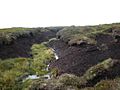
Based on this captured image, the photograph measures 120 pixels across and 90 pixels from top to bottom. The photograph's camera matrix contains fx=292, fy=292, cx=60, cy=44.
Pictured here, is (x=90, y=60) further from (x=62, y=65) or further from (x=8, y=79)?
(x=8, y=79)

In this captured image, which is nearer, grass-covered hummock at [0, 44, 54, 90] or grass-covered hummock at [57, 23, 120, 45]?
grass-covered hummock at [0, 44, 54, 90]

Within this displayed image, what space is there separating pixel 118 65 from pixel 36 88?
26.6 feet

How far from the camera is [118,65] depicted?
27.7m

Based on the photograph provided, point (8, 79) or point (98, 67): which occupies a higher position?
point (98, 67)

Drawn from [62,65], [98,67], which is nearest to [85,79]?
[98,67]

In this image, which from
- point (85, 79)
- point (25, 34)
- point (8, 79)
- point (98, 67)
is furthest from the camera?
point (25, 34)

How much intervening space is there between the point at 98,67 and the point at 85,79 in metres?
2.40

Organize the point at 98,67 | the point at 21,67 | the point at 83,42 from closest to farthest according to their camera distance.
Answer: the point at 98,67
the point at 21,67
the point at 83,42

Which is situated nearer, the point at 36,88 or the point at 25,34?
the point at 36,88

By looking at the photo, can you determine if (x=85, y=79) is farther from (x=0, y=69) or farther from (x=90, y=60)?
(x=0, y=69)

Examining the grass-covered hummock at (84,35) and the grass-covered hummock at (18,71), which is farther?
the grass-covered hummock at (84,35)

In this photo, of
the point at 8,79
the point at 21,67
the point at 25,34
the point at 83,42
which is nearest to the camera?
the point at 8,79

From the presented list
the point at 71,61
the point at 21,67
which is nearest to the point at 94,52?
the point at 71,61

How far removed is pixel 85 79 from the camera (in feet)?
83.4
